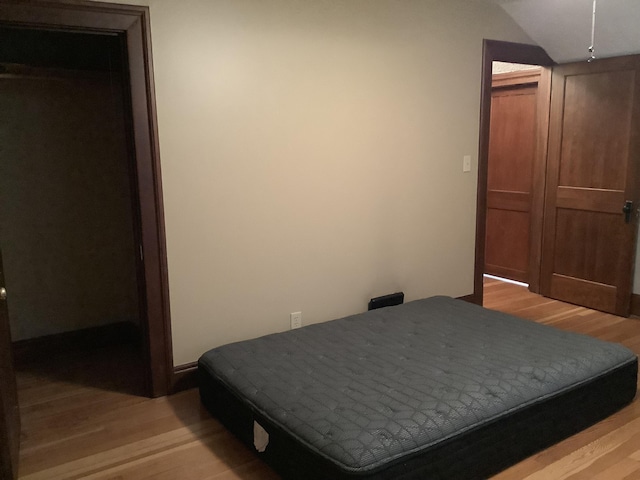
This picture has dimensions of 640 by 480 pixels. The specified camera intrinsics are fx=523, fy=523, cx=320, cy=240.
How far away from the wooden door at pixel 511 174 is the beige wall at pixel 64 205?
3599mm

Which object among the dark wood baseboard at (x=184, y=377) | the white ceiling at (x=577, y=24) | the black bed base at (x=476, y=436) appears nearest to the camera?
the black bed base at (x=476, y=436)

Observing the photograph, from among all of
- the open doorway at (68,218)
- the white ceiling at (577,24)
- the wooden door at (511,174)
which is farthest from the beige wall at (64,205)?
the wooden door at (511,174)

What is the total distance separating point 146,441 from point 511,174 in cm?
418

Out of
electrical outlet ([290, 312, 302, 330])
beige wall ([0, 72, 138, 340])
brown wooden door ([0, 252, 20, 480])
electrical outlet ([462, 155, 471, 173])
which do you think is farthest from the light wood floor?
electrical outlet ([462, 155, 471, 173])

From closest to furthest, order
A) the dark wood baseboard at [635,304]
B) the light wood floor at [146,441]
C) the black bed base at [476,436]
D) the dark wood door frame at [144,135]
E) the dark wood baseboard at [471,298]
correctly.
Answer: the black bed base at [476,436]
the light wood floor at [146,441]
the dark wood door frame at [144,135]
the dark wood baseboard at [635,304]
the dark wood baseboard at [471,298]

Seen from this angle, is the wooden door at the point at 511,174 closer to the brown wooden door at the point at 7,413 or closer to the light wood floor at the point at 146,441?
the light wood floor at the point at 146,441

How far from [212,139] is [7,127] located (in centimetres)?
146

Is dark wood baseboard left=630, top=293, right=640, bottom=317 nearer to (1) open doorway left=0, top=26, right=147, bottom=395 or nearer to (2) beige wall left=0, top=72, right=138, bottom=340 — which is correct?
(1) open doorway left=0, top=26, right=147, bottom=395

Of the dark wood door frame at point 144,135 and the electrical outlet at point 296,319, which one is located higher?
the dark wood door frame at point 144,135

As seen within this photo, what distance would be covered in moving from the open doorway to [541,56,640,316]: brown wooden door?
344 centimetres

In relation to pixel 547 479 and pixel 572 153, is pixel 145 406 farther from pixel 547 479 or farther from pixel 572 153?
pixel 572 153

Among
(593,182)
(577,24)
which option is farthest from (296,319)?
(577,24)

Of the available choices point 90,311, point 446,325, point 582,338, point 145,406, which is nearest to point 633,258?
point 582,338

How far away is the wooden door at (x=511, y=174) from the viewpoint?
16.4 ft
